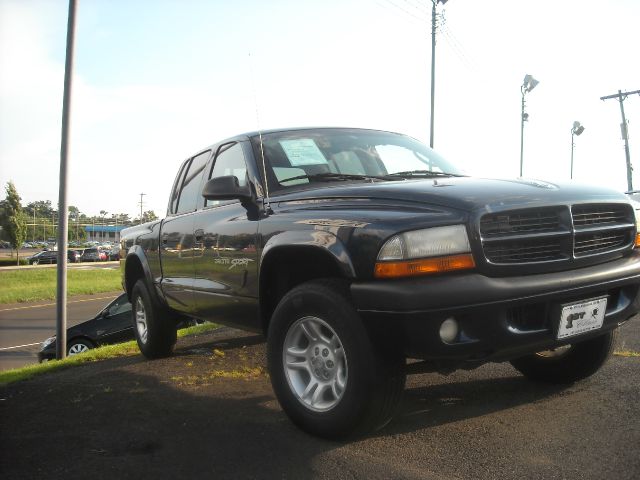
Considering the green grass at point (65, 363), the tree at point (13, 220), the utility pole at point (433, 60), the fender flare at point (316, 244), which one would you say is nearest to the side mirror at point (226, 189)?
the fender flare at point (316, 244)

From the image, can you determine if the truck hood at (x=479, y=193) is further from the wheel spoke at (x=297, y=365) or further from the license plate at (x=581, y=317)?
the wheel spoke at (x=297, y=365)

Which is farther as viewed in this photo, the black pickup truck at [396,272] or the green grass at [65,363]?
the green grass at [65,363]

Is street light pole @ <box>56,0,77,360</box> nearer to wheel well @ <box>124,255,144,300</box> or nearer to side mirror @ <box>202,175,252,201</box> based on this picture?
wheel well @ <box>124,255,144,300</box>

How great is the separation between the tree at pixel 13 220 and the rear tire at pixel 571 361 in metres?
65.6

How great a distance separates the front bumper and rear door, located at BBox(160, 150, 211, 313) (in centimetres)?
227

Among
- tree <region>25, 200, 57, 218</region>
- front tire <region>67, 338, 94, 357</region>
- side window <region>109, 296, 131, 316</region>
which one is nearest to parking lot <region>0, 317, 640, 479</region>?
front tire <region>67, 338, 94, 357</region>

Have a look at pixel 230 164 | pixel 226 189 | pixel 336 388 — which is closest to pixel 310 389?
pixel 336 388

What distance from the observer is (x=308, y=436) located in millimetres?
3064

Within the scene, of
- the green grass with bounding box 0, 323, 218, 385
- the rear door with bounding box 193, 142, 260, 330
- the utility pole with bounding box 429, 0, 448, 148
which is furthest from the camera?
the utility pole with bounding box 429, 0, 448, 148

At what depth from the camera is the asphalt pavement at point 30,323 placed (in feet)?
52.1

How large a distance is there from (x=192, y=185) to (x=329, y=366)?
271cm

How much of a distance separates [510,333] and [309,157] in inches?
74.3

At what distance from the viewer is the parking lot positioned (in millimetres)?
2666

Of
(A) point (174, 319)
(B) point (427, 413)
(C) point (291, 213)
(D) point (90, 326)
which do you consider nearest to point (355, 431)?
(B) point (427, 413)
